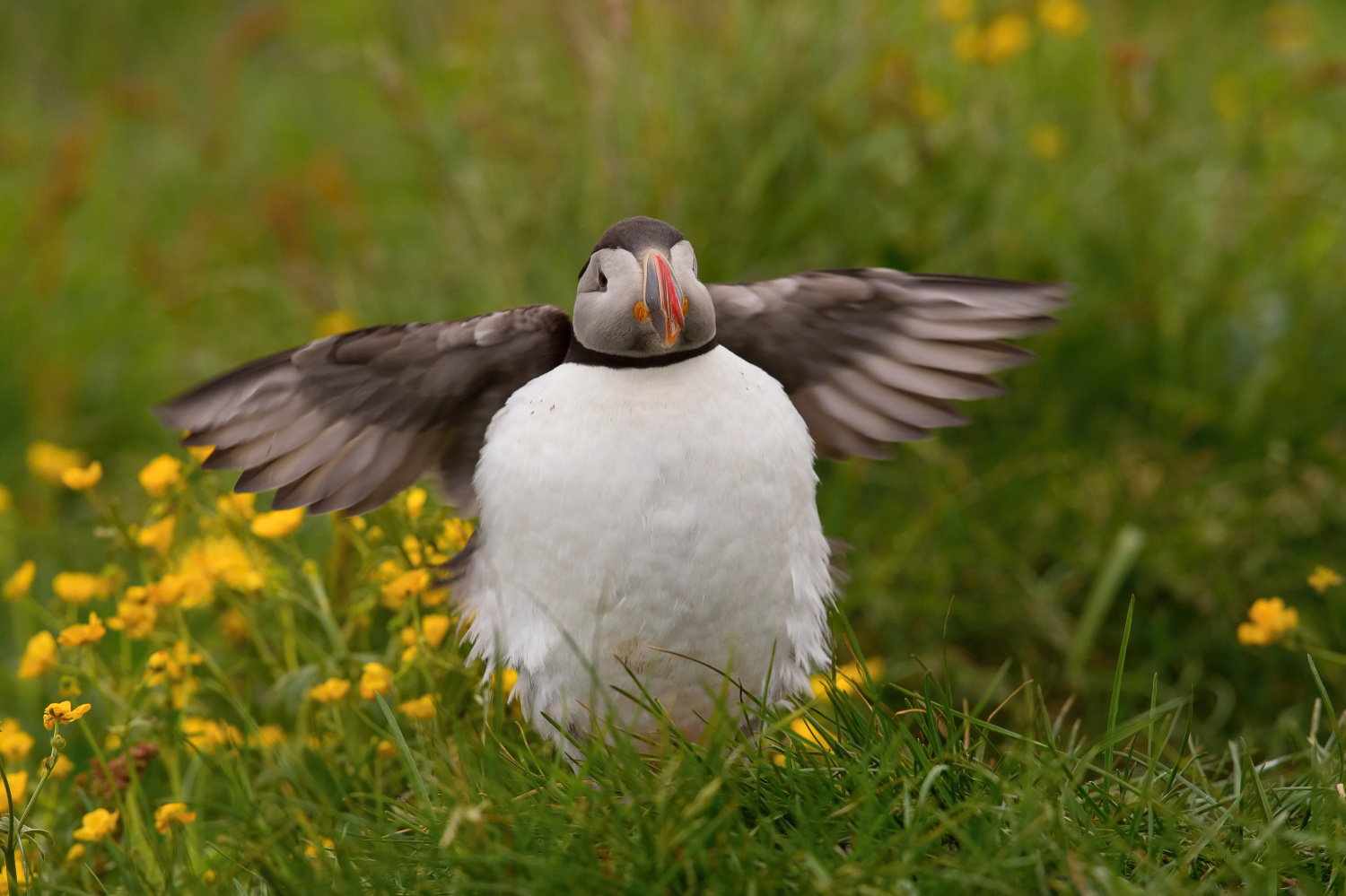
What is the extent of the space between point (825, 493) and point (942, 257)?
0.95 m

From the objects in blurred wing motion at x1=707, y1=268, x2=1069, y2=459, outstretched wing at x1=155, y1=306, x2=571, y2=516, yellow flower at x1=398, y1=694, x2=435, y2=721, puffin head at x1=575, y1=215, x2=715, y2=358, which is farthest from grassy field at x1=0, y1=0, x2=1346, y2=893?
puffin head at x1=575, y1=215, x2=715, y2=358

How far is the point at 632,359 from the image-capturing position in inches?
93.6

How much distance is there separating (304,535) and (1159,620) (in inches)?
106

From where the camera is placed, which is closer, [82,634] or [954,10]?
[82,634]

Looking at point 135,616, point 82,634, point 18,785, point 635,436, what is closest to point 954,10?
point 635,436

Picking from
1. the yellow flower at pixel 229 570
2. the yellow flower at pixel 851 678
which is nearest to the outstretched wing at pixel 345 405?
the yellow flower at pixel 229 570

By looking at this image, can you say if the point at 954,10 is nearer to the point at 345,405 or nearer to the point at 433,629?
the point at 345,405

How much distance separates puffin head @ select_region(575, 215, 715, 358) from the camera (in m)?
2.22

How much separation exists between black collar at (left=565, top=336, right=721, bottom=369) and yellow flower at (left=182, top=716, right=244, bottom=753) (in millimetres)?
1054

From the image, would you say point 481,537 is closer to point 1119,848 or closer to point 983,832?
point 983,832

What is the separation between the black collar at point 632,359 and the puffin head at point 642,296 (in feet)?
0.06

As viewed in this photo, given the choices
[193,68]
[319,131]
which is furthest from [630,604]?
[193,68]

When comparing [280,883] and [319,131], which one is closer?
[280,883]

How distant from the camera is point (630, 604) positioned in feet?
7.70
